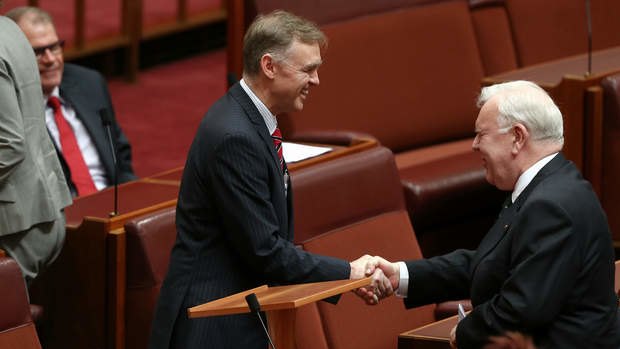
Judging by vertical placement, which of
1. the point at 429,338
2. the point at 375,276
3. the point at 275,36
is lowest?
the point at 429,338

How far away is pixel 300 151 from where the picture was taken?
3268mm

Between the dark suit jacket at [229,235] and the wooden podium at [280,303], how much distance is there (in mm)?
200

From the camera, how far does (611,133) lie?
3525 millimetres

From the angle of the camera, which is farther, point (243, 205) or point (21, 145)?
point (21, 145)

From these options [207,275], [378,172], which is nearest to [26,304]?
[207,275]

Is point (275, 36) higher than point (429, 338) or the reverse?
higher

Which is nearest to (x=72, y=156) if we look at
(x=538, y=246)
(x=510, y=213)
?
(x=510, y=213)

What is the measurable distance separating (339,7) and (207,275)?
5.91 feet

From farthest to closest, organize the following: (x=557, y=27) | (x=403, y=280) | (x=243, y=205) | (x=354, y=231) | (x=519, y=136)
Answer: (x=557, y=27) → (x=354, y=231) → (x=403, y=280) → (x=243, y=205) → (x=519, y=136)

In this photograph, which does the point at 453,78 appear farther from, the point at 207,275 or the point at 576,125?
the point at 207,275

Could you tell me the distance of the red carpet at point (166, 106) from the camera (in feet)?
16.1

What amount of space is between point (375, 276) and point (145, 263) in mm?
520

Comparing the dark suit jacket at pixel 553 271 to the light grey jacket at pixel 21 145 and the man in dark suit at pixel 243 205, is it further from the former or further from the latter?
the light grey jacket at pixel 21 145

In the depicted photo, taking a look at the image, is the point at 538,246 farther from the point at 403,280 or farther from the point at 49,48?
the point at 49,48
